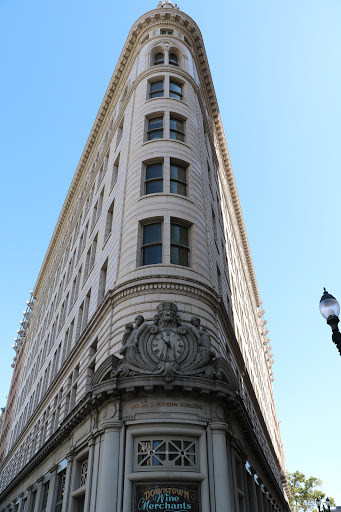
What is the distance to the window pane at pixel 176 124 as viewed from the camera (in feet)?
90.9

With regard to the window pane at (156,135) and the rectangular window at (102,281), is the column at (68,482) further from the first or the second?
the window pane at (156,135)

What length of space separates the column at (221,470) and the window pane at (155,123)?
1924 centimetres

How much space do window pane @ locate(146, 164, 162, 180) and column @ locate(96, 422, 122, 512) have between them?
14.4 metres

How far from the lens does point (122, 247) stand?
73.7ft

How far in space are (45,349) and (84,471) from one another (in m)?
27.6

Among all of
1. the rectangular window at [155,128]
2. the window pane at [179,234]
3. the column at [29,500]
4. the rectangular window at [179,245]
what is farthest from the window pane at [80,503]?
the rectangular window at [155,128]

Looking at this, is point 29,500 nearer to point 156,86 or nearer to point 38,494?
point 38,494

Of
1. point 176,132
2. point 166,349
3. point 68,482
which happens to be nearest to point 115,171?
point 176,132

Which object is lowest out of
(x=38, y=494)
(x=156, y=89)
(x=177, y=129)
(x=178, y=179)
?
(x=38, y=494)

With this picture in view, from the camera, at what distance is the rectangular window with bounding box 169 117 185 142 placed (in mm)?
27103

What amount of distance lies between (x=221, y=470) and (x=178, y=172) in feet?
53.6

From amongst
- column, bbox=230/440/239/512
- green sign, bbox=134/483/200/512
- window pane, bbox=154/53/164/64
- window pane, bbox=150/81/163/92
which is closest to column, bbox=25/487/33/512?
green sign, bbox=134/483/200/512

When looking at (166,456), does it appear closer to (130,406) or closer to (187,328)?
(130,406)

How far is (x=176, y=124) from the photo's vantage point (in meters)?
28.0
